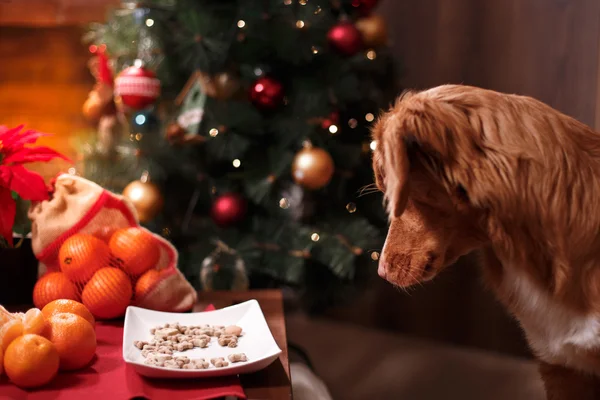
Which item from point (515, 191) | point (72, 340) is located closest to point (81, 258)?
point (72, 340)

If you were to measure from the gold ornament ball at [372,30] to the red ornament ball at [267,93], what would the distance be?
35 centimetres

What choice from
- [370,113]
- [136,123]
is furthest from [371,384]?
[136,123]

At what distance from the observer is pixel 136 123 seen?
203cm

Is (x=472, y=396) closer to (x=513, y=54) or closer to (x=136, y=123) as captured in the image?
(x=513, y=54)

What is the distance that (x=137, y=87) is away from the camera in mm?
1915

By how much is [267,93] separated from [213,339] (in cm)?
104

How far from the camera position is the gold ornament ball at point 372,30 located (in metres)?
2.07

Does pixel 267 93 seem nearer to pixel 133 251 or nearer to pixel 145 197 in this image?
pixel 145 197

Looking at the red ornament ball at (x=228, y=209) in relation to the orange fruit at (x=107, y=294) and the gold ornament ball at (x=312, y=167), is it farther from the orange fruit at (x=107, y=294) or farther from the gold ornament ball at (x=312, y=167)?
the orange fruit at (x=107, y=294)

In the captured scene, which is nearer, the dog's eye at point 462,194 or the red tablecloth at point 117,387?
the red tablecloth at point 117,387

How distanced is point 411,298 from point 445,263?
153 cm

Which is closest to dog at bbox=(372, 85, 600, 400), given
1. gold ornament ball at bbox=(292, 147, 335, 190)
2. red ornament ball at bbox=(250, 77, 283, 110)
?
gold ornament ball at bbox=(292, 147, 335, 190)

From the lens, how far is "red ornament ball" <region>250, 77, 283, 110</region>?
1.95m

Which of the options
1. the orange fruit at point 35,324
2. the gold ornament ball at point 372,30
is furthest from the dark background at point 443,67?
the orange fruit at point 35,324
